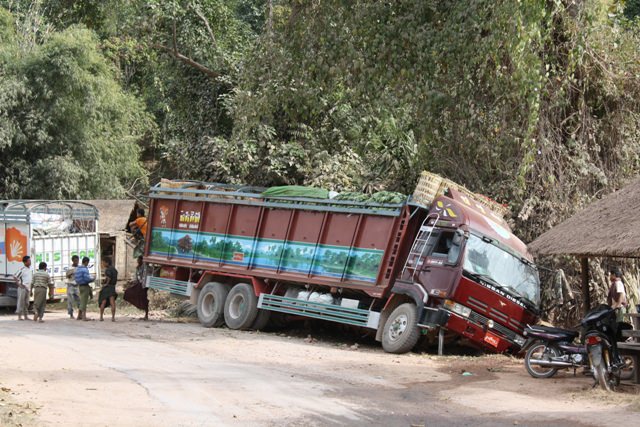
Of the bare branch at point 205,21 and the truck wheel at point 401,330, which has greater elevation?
the bare branch at point 205,21

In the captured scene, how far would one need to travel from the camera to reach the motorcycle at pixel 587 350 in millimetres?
12508

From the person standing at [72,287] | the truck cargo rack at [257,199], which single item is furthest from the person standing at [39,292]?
the truck cargo rack at [257,199]

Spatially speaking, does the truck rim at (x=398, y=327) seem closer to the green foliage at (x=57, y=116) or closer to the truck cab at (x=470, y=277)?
the truck cab at (x=470, y=277)

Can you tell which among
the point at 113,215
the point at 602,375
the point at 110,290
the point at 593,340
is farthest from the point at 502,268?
the point at 113,215

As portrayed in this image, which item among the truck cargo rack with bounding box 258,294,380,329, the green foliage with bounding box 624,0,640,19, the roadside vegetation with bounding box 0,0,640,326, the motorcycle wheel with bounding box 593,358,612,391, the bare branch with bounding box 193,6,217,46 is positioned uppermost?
the green foliage with bounding box 624,0,640,19

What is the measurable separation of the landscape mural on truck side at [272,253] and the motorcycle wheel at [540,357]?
3869 mm

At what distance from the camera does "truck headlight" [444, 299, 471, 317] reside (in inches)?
619

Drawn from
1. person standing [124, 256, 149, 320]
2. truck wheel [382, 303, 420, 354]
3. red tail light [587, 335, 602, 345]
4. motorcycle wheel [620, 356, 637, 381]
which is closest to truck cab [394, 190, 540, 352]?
truck wheel [382, 303, 420, 354]

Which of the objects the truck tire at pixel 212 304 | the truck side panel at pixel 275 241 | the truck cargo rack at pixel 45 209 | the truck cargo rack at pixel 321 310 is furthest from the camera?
the truck cargo rack at pixel 45 209

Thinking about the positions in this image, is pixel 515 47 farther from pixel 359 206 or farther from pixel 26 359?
pixel 26 359

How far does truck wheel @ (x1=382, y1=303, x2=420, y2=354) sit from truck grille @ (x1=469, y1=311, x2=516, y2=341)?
38.3 inches

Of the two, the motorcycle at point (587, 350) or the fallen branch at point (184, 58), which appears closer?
the motorcycle at point (587, 350)

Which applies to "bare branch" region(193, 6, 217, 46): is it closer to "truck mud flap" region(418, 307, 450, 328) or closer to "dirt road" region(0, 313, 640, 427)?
"dirt road" region(0, 313, 640, 427)

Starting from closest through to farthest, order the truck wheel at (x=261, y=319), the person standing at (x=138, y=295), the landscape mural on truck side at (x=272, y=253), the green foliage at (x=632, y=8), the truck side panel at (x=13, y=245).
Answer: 1. the landscape mural on truck side at (x=272, y=253)
2. the truck wheel at (x=261, y=319)
3. the person standing at (x=138, y=295)
4. the truck side panel at (x=13, y=245)
5. the green foliage at (x=632, y=8)
